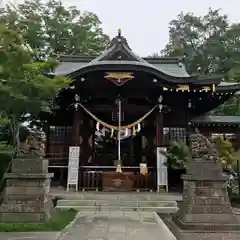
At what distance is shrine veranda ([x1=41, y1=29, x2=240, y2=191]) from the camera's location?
14.0 meters

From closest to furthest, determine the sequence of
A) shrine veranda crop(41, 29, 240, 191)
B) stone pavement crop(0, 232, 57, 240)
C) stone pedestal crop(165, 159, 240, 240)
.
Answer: stone pavement crop(0, 232, 57, 240)
stone pedestal crop(165, 159, 240, 240)
shrine veranda crop(41, 29, 240, 191)

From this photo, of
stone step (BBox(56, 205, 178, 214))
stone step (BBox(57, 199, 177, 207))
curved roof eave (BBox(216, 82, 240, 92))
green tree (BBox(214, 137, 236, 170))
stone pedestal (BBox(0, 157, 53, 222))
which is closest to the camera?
stone pedestal (BBox(0, 157, 53, 222))

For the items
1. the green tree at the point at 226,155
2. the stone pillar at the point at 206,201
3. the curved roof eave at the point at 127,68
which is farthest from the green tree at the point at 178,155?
the stone pillar at the point at 206,201

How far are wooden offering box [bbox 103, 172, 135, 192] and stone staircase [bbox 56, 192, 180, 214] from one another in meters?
2.11

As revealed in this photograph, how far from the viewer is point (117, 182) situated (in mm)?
13930

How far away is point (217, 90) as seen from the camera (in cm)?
1485

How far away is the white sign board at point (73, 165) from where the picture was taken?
45.6 ft

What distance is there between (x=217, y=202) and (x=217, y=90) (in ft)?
26.7

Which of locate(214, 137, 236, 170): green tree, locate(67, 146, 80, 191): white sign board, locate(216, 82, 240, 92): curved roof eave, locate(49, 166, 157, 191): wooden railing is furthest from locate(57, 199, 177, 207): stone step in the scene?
locate(216, 82, 240, 92): curved roof eave

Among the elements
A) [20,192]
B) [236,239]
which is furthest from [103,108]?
[236,239]

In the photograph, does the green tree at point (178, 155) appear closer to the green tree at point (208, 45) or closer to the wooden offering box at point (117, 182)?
the wooden offering box at point (117, 182)

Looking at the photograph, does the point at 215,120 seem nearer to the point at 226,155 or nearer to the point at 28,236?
the point at 226,155

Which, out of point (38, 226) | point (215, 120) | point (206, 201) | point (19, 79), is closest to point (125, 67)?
point (19, 79)

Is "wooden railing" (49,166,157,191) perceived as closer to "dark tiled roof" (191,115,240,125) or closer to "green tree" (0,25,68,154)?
"dark tiled roof" (191,115,240,125)
